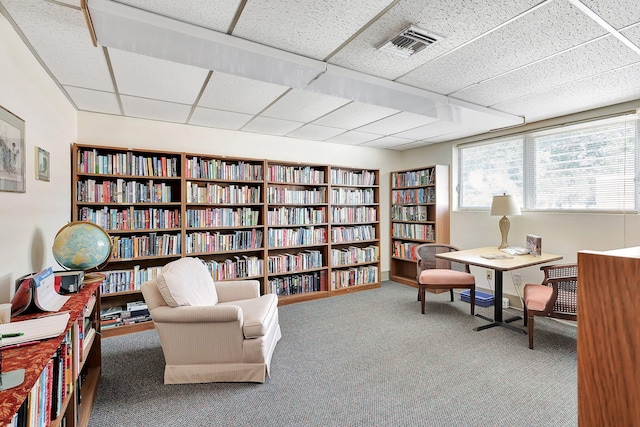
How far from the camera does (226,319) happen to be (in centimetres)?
224

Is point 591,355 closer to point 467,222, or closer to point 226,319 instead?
point 226,319

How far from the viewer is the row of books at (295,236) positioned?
13.9 ft

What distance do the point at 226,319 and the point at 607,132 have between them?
4149mm

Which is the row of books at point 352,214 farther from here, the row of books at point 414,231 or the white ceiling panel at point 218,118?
the white ceiling panel at point 218,118

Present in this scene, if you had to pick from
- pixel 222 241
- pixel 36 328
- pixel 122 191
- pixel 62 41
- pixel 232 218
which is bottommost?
pixel 36 328

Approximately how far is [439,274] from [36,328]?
3.62 m

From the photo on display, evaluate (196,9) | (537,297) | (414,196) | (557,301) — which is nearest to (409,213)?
(414,196)

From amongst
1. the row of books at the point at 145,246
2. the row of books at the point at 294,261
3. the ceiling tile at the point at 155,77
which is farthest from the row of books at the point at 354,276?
the ceiling tile at the point at 155,77

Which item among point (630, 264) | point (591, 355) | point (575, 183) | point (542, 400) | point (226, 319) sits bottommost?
point (542, 400)

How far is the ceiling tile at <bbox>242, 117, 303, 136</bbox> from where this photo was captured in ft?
12.1

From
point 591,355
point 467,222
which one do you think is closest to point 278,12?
point 591,355

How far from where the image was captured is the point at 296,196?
14.5ft

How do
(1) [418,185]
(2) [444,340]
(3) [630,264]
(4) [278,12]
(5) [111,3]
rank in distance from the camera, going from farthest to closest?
1. (1) [418,185]
2. (2) [444,340]
3. (4) [278,12]
4. (5) [111,3]
5. (3) [630,264]

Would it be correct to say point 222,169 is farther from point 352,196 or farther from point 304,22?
point 304,22
